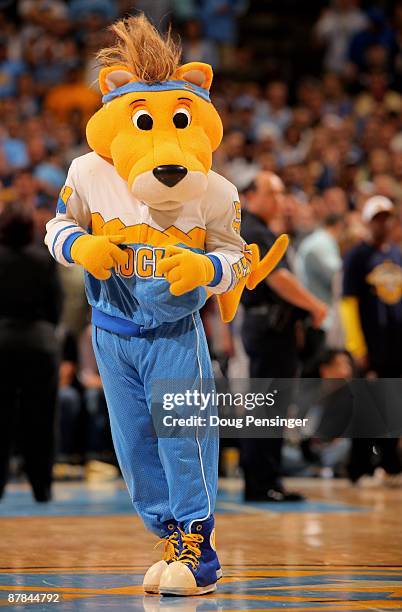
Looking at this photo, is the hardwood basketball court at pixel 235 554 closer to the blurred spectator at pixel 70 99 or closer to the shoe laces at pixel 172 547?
the shoe laces at pixel 172 547

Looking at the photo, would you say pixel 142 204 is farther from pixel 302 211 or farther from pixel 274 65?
pixel 274 65

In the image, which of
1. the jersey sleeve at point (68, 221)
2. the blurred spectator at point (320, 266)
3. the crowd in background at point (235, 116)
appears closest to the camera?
the jersey sleeve at point (68, 221)

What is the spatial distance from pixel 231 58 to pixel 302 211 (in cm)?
608

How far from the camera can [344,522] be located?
22.2ft

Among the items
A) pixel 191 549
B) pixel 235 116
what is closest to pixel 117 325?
pixel 191 549

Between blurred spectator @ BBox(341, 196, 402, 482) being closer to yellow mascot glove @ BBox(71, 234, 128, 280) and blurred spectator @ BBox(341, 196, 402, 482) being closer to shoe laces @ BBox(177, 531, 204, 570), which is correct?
shoe laces @ BBox(177, 531, 204, 570)

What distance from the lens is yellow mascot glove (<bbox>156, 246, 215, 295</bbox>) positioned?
14.0 ft

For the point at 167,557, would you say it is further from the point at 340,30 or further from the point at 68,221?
the point at 340,30

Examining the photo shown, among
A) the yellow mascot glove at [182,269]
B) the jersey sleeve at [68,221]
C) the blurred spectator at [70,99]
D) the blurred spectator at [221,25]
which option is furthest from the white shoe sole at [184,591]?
the blurred spectator at [221,25]

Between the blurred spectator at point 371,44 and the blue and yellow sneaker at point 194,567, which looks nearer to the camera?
the blue and yellow sneaker at point 194,567

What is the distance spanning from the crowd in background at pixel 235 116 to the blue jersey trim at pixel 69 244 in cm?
499

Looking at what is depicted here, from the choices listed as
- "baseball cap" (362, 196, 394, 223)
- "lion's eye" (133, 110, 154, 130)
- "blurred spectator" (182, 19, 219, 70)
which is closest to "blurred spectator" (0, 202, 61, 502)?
"baseball cap" (362, 196, 394, 223)

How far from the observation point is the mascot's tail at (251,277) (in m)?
4.74

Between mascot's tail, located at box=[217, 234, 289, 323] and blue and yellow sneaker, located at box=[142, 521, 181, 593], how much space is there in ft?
2.67
